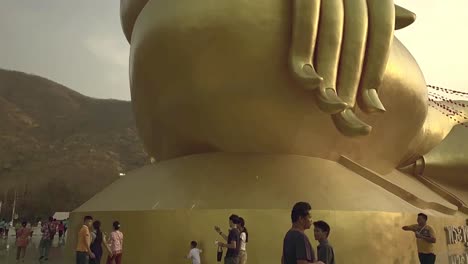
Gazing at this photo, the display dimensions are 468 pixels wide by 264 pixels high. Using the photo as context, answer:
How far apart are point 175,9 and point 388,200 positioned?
13.6 ft

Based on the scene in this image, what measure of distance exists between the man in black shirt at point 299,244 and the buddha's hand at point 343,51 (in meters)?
3.65

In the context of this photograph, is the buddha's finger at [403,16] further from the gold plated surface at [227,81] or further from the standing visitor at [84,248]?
the standing visitor at [84,248]

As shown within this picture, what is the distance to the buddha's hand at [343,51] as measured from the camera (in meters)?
6.61

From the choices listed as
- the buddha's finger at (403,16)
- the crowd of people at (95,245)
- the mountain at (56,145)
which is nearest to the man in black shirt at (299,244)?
the crowd of people at (95,245)

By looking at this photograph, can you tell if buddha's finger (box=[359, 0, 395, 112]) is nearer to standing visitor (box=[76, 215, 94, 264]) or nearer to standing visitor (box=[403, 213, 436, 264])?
standing visitor (box=[403, 213, 436, 264])

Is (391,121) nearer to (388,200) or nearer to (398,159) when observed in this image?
(398,159)

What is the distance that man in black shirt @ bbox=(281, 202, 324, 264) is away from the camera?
109 inches

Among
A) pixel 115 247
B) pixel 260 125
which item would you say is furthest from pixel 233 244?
pixel 260 125

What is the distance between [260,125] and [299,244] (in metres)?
4.27

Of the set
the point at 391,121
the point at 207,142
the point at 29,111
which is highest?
the point at 29,111

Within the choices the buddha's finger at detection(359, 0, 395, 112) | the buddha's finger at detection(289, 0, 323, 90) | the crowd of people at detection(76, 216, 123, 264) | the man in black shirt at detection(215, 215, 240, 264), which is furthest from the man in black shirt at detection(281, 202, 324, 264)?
the buddha's finger at detection(359, 0, 395, 112)

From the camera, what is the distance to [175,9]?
7.06m

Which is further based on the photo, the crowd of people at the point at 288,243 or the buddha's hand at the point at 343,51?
the buddha's hand at the point at 343,51

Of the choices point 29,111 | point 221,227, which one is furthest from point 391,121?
point 29,111
